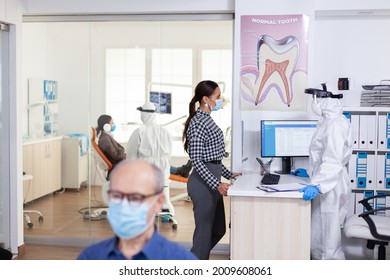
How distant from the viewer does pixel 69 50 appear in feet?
15.7

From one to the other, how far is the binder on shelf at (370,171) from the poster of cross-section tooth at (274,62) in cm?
62

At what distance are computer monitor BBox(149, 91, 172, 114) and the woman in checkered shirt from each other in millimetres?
1043

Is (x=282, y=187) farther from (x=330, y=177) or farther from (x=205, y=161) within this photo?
(x=205, y=161)

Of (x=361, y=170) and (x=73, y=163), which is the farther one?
(x=73, y=163)

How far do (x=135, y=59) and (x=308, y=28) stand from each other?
4.63 ft

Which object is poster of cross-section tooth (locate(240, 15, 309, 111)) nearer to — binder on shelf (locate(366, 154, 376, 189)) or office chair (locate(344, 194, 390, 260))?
binder on shelf (locate(366, 154, 376, 189))

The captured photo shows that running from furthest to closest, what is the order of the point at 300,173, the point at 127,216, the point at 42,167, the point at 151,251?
the point at 42,167 → the point at 300,173 → the point at 151,251 → the point at 127,216

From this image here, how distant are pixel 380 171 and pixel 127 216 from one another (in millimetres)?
2949

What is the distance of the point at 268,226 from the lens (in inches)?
136

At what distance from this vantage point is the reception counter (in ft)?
11.3

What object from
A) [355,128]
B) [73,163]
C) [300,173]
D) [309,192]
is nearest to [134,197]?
[309,192]

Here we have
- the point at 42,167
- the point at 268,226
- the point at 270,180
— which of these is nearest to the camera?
the point at 268,226

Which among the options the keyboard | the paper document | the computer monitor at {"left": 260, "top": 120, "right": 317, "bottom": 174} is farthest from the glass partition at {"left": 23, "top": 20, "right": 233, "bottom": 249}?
the paper document

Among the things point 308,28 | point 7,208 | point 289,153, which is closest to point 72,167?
point 7,208
